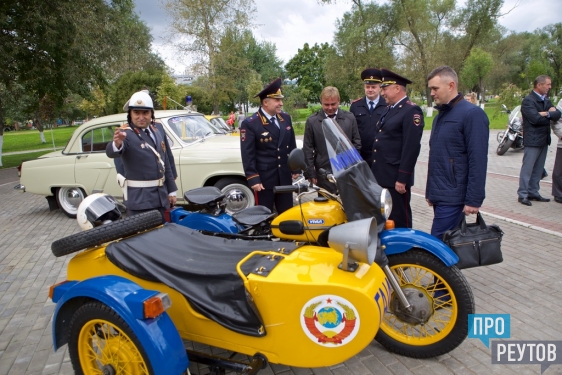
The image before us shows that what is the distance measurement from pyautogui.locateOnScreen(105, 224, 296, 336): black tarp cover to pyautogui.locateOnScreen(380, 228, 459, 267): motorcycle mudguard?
708 millimetres

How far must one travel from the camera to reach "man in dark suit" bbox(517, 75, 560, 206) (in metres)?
6.32

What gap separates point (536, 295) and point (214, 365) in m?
2.96

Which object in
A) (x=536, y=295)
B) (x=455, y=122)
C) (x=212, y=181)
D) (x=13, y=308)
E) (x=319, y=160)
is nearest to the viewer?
(x=455, y=122)

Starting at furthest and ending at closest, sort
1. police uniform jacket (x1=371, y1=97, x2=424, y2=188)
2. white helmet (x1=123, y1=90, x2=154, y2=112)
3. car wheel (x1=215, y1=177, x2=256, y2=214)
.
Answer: car wheel (x1=215, y1=177, x2=256, y2=214), police uniform jacket (x1=371, y1=97, x2=424, y2=188), white helmet (x1=123, y1=90, x2=154, y2=112)

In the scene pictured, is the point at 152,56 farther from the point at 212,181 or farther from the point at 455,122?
the point at 455,122

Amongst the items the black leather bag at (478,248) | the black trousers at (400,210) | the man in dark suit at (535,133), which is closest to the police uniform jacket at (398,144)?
the black trousers at (400,210)

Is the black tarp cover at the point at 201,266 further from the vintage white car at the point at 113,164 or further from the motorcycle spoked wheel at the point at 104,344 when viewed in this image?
the vintage white car at the point at 113,164

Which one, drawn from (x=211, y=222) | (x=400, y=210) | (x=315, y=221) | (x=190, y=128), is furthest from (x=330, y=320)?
(x=190, y=128)

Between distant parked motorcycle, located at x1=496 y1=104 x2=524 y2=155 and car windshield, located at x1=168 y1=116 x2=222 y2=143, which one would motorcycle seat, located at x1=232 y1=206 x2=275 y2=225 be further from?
distant parked motorcycle, located at x1=496 y1=104 x2=524 y2=155

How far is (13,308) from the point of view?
381 cm

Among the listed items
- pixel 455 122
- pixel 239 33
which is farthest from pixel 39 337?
pixel 239 33

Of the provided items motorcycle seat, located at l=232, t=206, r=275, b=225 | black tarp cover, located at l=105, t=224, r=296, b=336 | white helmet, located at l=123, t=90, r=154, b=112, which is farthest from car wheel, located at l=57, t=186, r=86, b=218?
black tarp cover, located at l=105, t=224, r=296, b=336

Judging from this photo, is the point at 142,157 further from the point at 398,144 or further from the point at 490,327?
the point at 490,327

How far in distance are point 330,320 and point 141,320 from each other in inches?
38.5
